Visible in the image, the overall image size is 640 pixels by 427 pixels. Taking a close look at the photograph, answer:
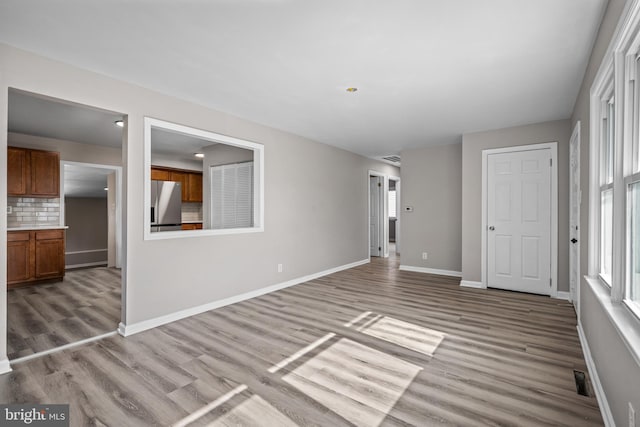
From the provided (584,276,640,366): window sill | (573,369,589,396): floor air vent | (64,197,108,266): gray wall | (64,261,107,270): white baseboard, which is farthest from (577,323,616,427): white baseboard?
(64,197,108,266): gray wall

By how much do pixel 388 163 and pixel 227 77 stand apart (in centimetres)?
598

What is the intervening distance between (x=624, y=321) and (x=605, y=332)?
0.44 m

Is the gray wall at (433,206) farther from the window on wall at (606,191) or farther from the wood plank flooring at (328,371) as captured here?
the window on wall at (606,191)

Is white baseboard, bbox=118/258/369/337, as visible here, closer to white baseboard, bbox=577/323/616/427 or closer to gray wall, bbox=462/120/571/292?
gray wall, bbox=462/120/571/292

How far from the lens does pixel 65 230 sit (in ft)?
18.9

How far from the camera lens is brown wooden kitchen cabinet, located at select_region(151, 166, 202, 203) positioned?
6605 millimetres

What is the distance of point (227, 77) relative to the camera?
302 centimetres

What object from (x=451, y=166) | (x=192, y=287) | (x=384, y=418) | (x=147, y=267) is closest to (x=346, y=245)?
(x=451, y=166)

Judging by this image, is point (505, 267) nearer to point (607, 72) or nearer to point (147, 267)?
point (607, 72)

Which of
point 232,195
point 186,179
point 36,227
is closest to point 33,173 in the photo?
point 36,227

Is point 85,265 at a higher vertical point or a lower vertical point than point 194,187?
lower

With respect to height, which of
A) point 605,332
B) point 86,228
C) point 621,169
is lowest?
point 605,332

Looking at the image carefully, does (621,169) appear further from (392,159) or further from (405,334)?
(392,159)

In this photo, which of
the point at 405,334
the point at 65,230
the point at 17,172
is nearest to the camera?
the point at 405,334
